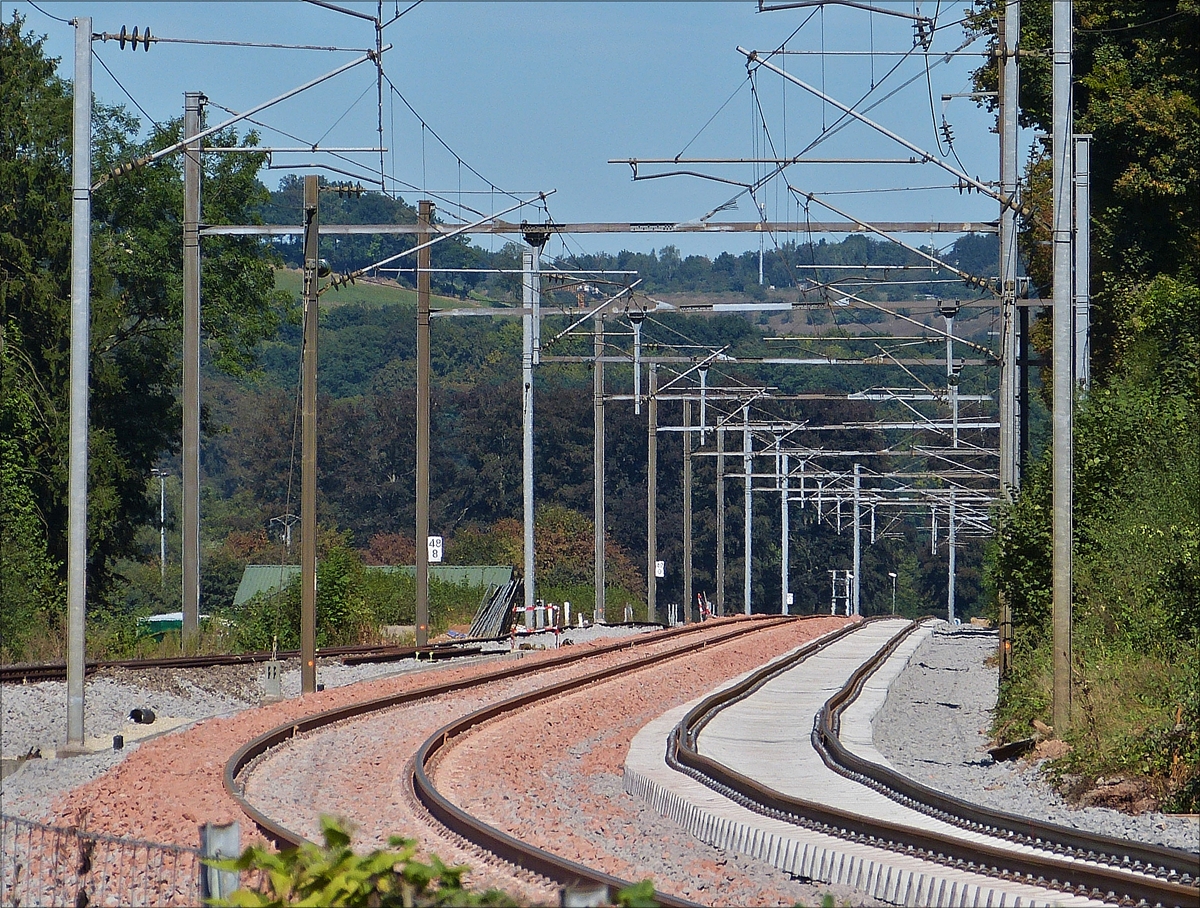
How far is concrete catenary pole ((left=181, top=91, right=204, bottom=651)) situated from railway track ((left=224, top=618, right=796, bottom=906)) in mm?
6636

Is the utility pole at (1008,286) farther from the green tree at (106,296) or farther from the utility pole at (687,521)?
the utility pole at (687,521)

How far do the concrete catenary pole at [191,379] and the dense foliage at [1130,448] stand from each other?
1589cm

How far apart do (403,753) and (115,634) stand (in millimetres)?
14691

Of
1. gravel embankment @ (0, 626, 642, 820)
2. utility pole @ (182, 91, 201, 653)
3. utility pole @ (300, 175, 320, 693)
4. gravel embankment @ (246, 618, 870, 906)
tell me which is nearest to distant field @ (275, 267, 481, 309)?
utility pole @ (182, 91, 201, 653)

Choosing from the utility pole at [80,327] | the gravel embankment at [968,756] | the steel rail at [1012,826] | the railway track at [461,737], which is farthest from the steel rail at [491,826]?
the gravel embankment at [968,756]

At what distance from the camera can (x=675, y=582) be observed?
104 metres

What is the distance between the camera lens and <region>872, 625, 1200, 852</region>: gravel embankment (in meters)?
13.5

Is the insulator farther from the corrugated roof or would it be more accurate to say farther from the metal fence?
the corrugated roof

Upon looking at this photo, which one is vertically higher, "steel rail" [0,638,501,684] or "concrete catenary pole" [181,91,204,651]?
"concrete catenary pole" [181,91,204,651]

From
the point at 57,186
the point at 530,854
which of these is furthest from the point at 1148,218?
the point at 530,854

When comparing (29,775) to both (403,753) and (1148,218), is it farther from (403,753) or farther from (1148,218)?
(1148,218)

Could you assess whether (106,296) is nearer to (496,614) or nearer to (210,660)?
(496,614)

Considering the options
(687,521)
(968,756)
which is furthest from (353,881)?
(687,521)

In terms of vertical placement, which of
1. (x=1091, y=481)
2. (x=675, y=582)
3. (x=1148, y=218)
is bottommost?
(x=675, y=582)
